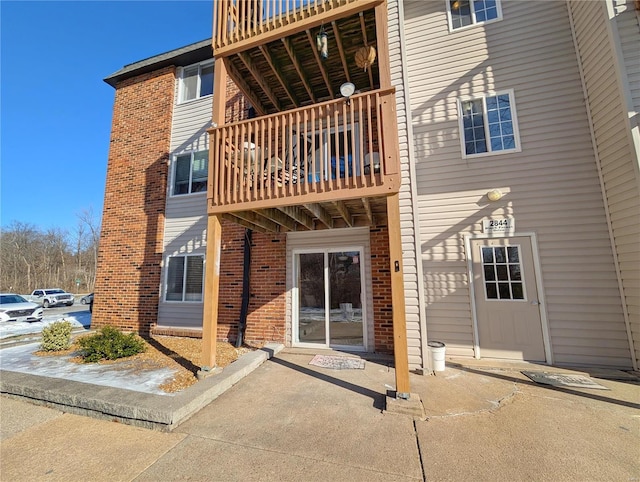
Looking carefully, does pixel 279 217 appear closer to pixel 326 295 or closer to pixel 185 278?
pixel 326 295

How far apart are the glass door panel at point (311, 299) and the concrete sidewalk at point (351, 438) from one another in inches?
77.9

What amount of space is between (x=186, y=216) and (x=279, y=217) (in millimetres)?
3949

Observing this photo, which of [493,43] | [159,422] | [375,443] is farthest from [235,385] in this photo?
[493,43]

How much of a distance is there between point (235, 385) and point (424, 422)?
2.80 m

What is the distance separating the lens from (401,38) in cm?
545

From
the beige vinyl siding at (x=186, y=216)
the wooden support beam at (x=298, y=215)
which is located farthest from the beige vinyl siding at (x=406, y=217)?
the beige vinyl siding at (x=186, y=216)

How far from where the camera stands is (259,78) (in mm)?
5520

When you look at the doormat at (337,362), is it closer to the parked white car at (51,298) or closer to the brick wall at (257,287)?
the brick wall at (257,287)

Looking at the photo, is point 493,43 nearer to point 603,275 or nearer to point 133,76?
point 603,275

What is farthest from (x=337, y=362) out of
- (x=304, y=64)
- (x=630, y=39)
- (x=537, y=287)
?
(x=630, y=39)

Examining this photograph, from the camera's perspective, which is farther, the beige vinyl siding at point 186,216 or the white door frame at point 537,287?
A: the beige vinyl siding at point 186,216

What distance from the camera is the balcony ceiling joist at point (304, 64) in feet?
15.3

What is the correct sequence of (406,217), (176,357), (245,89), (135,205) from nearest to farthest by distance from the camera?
1. (406,217)
2. (176,357)
3. (245,89)
4. (135,205)

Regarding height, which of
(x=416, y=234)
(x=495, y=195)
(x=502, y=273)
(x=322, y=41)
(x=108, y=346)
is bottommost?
(x=108, y=346)
